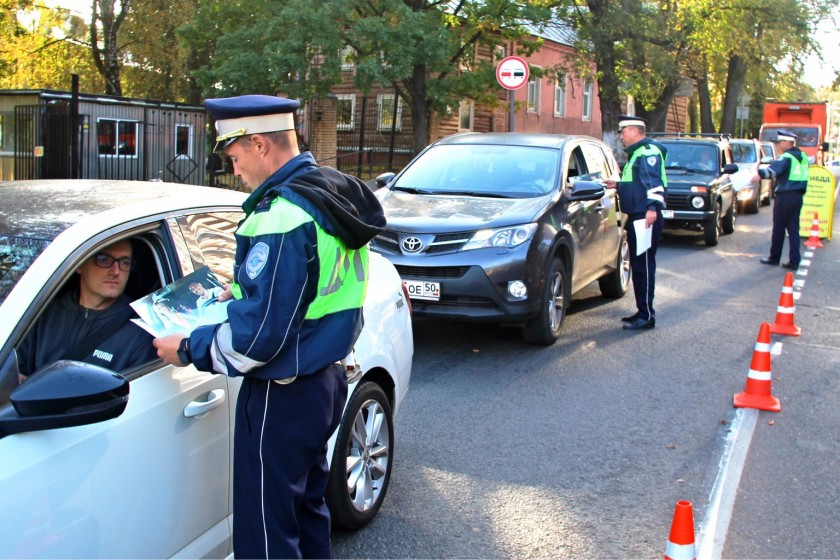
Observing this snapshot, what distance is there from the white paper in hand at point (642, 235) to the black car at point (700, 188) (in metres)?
6.69

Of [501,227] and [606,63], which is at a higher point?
[606,63]

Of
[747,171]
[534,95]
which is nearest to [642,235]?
[747,171]

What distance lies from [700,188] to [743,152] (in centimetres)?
776

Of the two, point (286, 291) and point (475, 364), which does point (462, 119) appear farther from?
point (286, 291)

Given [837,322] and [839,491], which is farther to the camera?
[837,322]

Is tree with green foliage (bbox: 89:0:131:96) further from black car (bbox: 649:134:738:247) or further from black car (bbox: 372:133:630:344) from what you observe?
black car (bbox: 372:133:630:344)

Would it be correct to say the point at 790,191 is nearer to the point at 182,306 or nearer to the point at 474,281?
the point at 474,281

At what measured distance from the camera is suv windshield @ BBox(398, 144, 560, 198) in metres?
8.29

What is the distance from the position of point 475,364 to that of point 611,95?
1943 centimetres

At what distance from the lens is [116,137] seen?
2073 centimetres

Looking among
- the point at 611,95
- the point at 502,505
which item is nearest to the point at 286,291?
the point at 502,505

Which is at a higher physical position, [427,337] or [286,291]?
[286,291]

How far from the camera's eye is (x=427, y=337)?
828 cm

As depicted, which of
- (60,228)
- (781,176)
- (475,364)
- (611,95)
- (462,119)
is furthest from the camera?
(462,119)
